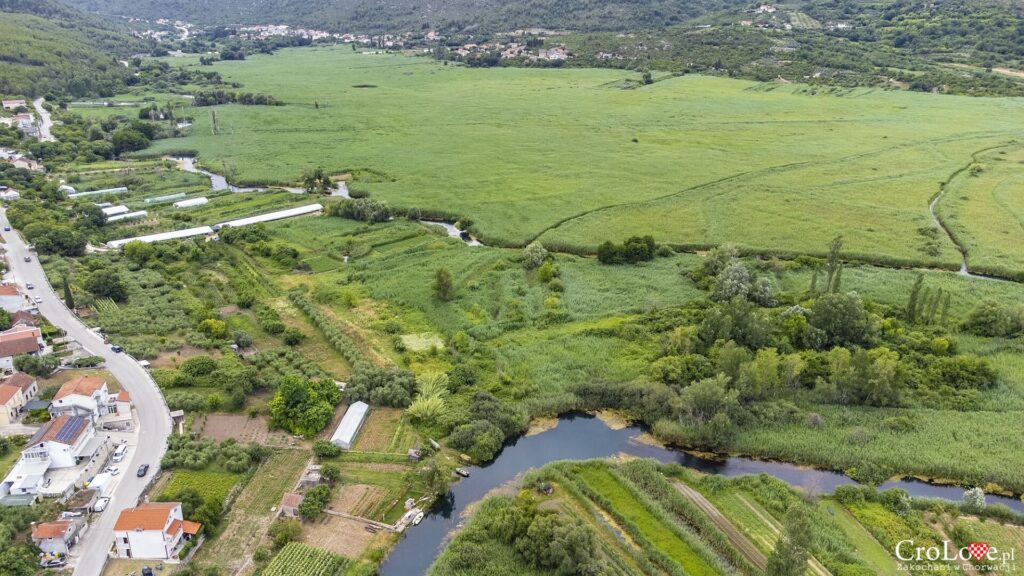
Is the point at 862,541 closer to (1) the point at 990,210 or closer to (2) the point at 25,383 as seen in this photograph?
(2) the point at 25,383

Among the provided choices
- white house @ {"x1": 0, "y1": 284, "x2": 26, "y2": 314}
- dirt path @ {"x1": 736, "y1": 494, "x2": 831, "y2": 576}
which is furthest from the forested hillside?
dirt path @ {"x1": 736, "y1": 494, "x2": 831, "y2": 576}

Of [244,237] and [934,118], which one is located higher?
[934,118]

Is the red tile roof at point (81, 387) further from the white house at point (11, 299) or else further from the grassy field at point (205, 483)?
the white house at point (11, 299)

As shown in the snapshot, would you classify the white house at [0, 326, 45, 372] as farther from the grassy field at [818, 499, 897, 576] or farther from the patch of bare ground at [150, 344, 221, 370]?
the grassy field at [818, 499, 897, 576]

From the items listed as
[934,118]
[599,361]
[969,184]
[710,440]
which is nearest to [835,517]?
[710,440]

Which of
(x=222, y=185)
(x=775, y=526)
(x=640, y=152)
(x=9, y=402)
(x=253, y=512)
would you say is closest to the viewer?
(x=775, y=526)

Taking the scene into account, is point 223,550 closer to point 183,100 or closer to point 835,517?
point 835,517

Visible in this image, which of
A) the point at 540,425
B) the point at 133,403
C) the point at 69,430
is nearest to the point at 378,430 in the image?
the point at 540,425
